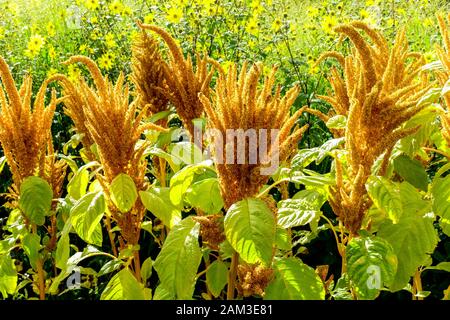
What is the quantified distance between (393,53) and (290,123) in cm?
30

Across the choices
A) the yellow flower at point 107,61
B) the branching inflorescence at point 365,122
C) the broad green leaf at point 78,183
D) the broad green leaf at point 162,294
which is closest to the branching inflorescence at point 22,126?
the broad green leaf at point 78,183

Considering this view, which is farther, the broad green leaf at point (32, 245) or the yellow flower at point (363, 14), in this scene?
the yellow flower at point (363, 14)

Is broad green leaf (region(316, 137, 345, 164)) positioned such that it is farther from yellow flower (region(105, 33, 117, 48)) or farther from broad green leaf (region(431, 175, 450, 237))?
yellow flower (region(105, 33, 117, 48))

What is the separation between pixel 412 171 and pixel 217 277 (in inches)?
22.3

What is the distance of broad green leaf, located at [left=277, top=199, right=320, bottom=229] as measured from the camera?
1572 millimetres

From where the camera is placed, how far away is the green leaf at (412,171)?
1678 millimetres

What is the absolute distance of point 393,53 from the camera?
5.18 feet

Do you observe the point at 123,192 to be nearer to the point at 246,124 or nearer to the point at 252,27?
the point at 246,124

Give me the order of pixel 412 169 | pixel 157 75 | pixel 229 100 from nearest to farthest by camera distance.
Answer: pixel 229 100 → pixel 412 169 → pixel 157 75

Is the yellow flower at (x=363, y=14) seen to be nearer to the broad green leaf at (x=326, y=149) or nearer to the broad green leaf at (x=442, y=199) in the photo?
the broad green leaf at (x=326, y=149)

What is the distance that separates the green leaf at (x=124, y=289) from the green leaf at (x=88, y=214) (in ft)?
0.44

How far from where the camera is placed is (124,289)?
1.71 meters
